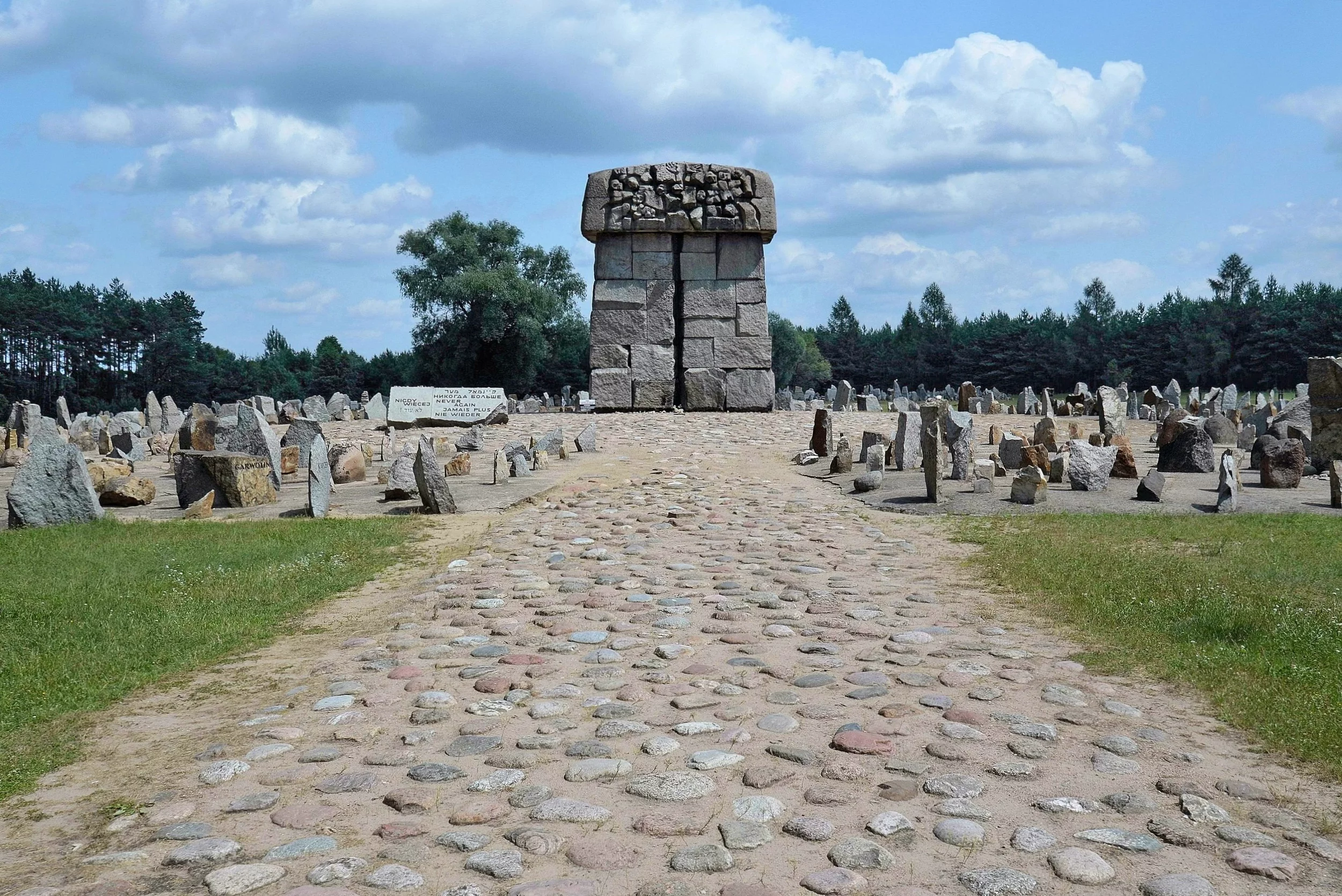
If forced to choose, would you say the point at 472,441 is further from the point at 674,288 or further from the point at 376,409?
the point at 376,409

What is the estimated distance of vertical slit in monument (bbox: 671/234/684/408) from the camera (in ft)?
72.0

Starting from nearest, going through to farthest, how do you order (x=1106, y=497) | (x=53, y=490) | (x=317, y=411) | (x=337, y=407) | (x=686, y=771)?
1. (x=686, y=771)
2. (x=53, y=490)
3. (x=1106, y=497)
4. (x=317, y=411)
5. (x=337, y=407)

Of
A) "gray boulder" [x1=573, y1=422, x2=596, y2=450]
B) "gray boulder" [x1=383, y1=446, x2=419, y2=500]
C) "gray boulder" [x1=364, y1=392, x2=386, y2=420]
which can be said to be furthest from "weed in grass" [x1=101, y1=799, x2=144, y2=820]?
"gray boulder" [x1=364, y1=392, x2=386, y2=420]

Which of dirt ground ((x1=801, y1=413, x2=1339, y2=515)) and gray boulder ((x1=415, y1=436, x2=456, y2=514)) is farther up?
gray boulder ((x1=415, y1=436, x2=456, y2=514))

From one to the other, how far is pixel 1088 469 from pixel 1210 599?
201 inches

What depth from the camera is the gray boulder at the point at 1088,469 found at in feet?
38.0

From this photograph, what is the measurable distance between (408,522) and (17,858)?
6.89m

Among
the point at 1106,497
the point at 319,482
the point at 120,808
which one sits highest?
the point at 319,482

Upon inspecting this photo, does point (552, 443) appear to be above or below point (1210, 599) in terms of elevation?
above

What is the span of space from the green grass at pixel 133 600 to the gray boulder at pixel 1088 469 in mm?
6878

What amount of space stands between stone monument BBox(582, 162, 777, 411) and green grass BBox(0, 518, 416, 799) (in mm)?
11615

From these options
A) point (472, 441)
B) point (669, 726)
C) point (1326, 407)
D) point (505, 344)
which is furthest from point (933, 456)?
point (505, 344)

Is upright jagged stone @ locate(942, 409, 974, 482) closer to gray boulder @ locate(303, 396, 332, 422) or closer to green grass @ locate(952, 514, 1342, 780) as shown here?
green grass @ locate(952, 514, 1342, 780)

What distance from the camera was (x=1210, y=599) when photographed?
6660 millimetres
